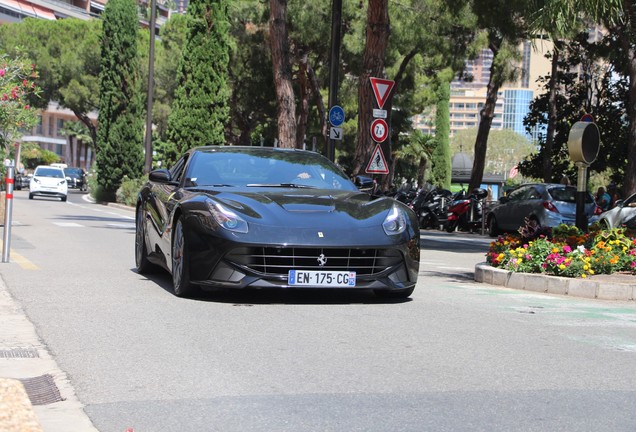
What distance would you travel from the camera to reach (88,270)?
12.2 meters

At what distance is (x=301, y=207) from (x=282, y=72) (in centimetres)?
2000

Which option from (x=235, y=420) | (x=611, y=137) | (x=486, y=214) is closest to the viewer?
(x=235, y=420)

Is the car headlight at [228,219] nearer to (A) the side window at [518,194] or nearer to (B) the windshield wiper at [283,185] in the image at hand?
(B) the windshield wiper at [283,185]

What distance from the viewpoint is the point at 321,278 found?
8945 mm

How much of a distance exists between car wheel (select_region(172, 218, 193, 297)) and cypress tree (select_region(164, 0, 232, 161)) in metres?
34.0

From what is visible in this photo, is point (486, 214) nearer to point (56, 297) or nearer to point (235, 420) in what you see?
point (56, 297)

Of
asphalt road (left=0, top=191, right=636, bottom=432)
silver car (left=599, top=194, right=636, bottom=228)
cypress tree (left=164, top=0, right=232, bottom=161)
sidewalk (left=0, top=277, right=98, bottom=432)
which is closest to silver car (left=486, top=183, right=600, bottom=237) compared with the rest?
silver car (left=599, top=194, right=636, bottom=228)

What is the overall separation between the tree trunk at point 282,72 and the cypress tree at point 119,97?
25.7m

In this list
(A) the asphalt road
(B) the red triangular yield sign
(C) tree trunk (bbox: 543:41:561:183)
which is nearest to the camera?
(A) the asphalt road

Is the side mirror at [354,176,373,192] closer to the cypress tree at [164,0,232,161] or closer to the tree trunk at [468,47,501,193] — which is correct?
the tree trunk at [468,47,501,193]

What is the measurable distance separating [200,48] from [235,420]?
39849mm

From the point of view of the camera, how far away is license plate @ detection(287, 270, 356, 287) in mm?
8906

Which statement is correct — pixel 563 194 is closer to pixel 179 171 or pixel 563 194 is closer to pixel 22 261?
pixel 22 261

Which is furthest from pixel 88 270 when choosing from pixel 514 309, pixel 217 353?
pixel 217 353
